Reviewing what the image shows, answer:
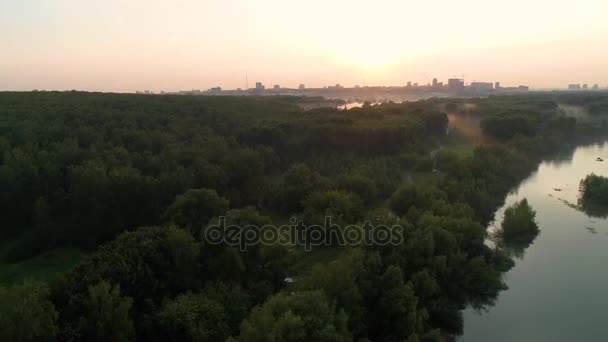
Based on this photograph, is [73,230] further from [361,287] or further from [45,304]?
[361,287]

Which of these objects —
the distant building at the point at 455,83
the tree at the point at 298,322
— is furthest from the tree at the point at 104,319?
the distant building at the point at 455,83

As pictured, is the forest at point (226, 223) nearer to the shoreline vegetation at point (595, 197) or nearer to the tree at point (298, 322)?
the tree at point (298, 322)

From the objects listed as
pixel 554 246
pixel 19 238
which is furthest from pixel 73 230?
pixel 554 246

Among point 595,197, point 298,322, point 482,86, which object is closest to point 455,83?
point 482,86

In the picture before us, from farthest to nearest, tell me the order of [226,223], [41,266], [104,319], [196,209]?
1. [41,266]
2. [196,209]
3. [226,223]
4. [104,319]

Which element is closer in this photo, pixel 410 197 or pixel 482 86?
pixel 410 197

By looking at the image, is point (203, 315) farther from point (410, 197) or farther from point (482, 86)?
point (482, 86)
